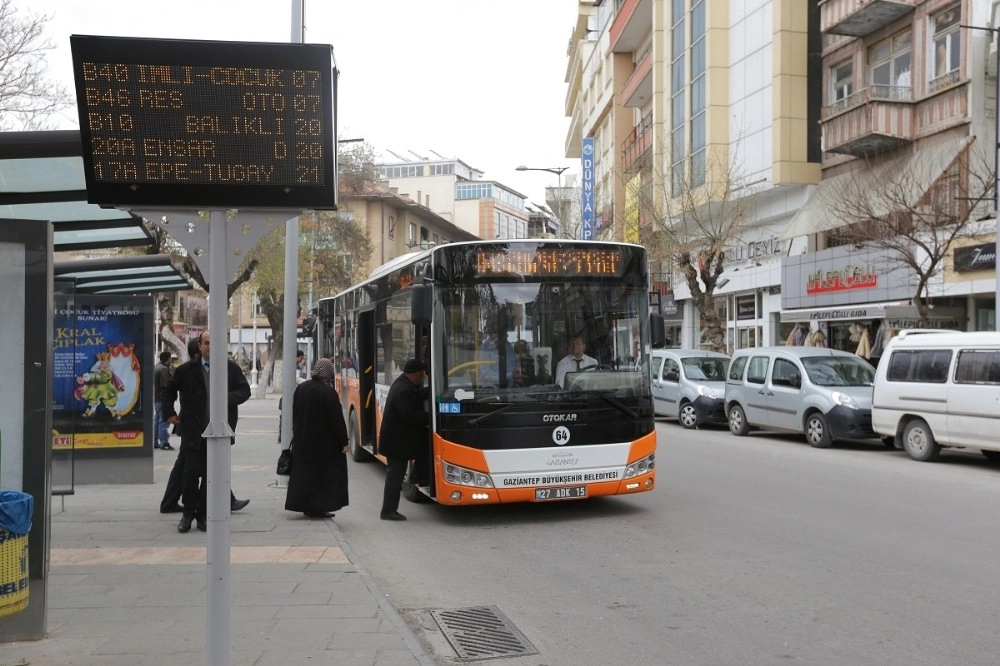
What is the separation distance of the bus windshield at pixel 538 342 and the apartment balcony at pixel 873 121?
17992 millimetres

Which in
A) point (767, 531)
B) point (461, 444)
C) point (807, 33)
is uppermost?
point (807, 33)

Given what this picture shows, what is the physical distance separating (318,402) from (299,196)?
547 cm

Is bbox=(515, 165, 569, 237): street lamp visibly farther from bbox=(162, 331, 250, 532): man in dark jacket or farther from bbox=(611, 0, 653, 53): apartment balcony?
bbox=(162, 331, 250, 532): man in dark jacket

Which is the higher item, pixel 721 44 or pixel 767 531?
pixel 721 44

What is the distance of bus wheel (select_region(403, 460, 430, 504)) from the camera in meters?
10.9

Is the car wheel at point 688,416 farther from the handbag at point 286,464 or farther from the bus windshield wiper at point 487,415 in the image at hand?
the handbag at point 286,464

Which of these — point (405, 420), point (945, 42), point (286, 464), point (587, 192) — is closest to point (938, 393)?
point (405, 420)

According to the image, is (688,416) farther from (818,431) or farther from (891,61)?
(891,61)

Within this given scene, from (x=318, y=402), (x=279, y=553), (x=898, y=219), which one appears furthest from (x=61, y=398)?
(x=898, y=219)

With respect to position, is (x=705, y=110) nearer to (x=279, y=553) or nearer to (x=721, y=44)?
(x=721, y=44)

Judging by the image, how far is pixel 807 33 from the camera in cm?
3003

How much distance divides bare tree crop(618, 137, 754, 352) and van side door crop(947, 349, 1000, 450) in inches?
475

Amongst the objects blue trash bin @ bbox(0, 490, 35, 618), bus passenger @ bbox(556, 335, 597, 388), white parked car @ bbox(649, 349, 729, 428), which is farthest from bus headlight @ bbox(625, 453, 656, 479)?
white parked car @ bbox(649, 349, 729, 428)

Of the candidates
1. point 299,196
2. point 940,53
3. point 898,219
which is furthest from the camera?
point 940,53
